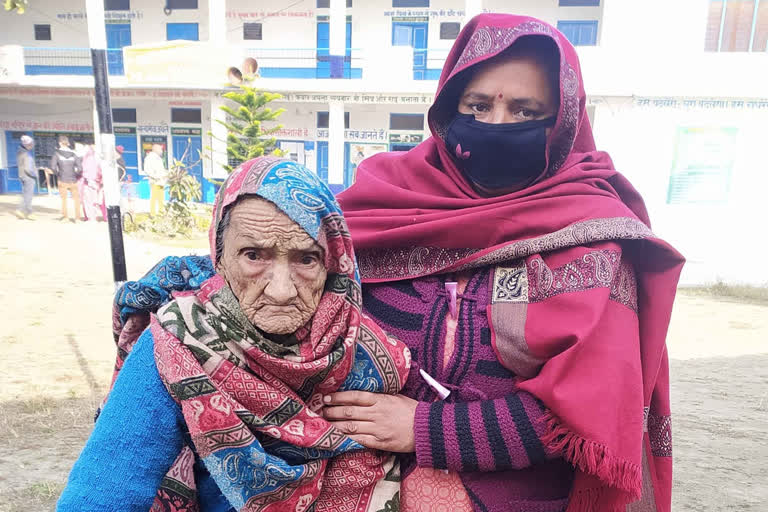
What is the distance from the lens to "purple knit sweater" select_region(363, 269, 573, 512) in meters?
1.38

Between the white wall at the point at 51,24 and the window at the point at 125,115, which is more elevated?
the white wall at the point at 51,24

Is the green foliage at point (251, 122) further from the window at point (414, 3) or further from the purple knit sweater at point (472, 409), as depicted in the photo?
the purple knit sweater at point (472, 409)

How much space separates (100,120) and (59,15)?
18.9 meters

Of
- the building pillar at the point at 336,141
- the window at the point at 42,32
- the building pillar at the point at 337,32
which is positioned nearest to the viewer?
the building pillar at the point at 337,32

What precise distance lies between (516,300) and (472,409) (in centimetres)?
30

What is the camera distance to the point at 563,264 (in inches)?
59.3

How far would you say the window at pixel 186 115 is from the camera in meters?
17.5

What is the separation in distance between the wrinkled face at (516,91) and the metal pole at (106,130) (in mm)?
2207

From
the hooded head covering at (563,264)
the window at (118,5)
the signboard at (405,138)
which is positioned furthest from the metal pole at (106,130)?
the window at (118,5)

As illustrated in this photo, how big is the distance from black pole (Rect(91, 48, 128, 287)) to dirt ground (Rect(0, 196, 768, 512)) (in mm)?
1213

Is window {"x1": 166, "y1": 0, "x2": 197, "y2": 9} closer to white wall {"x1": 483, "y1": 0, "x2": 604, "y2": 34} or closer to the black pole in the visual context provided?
white wall {"x1": 483, "y1": 0, "x2": 604, "y2": 34}

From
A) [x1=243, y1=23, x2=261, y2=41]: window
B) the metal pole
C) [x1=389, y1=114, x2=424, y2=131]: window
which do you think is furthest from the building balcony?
the metal pole

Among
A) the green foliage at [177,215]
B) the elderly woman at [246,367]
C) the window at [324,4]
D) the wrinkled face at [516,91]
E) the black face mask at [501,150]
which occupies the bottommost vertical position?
the green foliage at [177,215]

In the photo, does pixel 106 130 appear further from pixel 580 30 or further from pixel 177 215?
pixel 580 30
